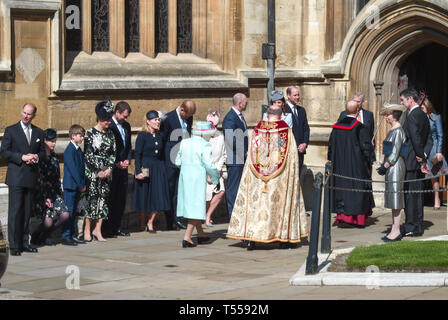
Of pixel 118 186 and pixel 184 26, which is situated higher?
pixel 184 26

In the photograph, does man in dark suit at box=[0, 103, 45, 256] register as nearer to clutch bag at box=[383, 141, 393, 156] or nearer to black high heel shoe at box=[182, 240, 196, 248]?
black high heel shoe at box=[182, 240, 196, 248]

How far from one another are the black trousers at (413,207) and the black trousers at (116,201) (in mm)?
3567

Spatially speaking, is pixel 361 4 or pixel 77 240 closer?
pixel 77 240

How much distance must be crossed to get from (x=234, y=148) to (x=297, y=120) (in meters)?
1.55

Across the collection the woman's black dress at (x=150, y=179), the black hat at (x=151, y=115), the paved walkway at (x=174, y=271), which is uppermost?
the black hat at (x=151, y=115)

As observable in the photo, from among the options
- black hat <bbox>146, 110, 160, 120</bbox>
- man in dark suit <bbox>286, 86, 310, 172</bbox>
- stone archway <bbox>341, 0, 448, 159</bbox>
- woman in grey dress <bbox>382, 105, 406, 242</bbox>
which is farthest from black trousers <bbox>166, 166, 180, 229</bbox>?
stone archway <bbox>341, 0, 448, 159</bbox>

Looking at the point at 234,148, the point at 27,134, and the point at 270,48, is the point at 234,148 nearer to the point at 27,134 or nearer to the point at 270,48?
the point at 27,134

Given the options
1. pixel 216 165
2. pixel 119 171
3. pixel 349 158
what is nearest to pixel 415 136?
pixel 349 158

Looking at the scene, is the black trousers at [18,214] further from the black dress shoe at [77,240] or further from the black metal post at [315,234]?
the black metal post at [315,234]

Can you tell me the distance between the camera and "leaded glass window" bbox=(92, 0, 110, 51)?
52.0 feet

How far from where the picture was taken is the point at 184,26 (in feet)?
56.3

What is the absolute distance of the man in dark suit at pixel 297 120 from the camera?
50.8 feet

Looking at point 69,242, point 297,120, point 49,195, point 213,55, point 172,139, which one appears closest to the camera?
point 49,195

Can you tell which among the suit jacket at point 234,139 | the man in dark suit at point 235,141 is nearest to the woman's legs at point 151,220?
the man in dark suit at point 235,141
